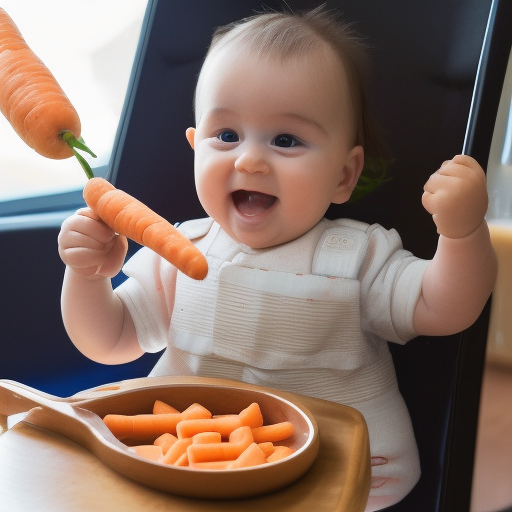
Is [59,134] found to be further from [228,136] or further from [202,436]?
[202,436]

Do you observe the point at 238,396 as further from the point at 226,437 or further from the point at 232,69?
the point at 232,69

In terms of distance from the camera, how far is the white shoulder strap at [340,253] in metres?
0.92

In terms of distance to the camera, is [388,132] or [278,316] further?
[388,132]

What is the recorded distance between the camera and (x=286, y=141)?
0.94 metres

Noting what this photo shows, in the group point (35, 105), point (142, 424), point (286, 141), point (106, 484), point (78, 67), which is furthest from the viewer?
point (78, 67)

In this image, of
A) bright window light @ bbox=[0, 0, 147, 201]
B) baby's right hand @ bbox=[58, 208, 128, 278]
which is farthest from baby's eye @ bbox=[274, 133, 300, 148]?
bright window light @ bbox=[0, 0, 147, 201]

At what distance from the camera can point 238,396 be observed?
77cm

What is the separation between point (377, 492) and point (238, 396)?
0.93ft

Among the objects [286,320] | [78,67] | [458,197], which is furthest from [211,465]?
[78,67]

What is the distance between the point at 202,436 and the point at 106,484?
10 centimetres

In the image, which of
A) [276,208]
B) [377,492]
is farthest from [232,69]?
[377,492]

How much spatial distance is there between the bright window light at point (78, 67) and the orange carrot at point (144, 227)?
76cm

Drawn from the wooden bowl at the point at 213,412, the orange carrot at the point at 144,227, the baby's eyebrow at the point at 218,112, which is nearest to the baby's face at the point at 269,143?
the baby's eyebrow at the point at 218,112

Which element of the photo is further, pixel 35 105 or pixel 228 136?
pixel 228 136
